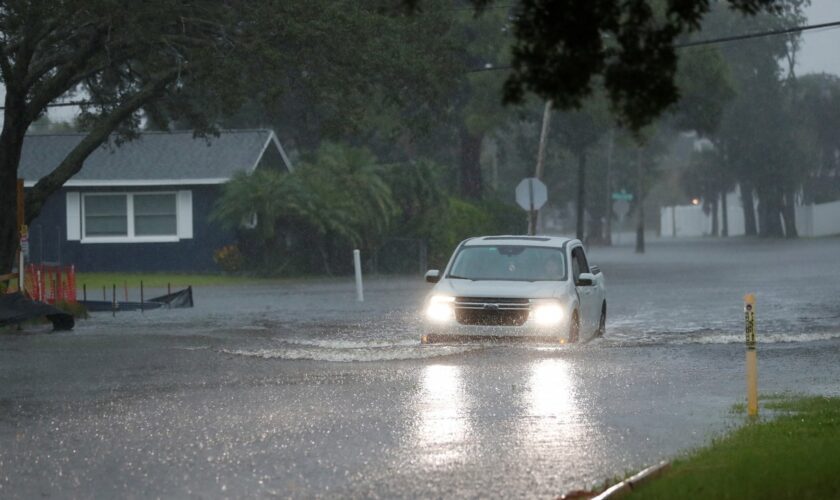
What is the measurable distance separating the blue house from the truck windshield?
31.5m

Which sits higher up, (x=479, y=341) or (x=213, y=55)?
(x=213, y=55)

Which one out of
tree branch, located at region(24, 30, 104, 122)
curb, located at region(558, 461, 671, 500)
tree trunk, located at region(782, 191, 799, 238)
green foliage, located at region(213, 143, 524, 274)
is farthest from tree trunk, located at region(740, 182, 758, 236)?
curb, located at region(558, 461, 671, 500)

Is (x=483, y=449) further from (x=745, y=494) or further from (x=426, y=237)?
(x=426, y=237)

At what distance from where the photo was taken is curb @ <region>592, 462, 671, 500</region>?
8703 mm

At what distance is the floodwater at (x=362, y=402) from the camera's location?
10.4 metres

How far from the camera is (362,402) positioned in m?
14.6

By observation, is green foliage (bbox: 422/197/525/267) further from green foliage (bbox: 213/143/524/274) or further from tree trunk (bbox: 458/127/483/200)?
tree trunk (bbox: 458/127/483/200)

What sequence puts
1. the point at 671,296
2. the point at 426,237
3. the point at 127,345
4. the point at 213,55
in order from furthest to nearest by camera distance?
the point at 426,237
the point at 671,296
the point at 213,55
the point at 127,345

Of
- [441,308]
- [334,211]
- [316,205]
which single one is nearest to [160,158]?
[316,205]

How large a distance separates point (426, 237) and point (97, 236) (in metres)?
11.1

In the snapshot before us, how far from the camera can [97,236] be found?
53781mm

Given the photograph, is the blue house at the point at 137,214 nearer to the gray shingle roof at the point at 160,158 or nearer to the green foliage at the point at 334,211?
the gray shingle roof at the point at 160,158

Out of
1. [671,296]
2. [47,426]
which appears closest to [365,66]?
[671,296]

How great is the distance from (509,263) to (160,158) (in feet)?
115
